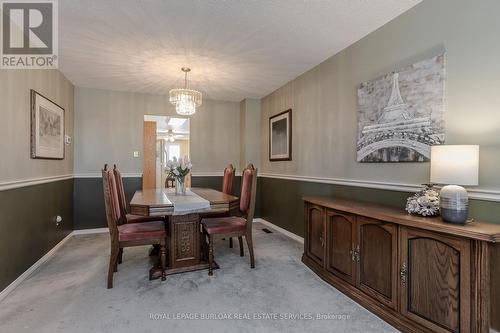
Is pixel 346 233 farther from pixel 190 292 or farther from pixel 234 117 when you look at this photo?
pixel 234 117

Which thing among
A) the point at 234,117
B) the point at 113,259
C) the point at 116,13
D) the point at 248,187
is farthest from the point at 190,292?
the point at 234,117

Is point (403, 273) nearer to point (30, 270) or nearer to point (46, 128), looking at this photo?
point (30, 270)

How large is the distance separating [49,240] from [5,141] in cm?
150

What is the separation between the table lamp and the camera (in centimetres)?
150

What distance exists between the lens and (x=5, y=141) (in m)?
2.21

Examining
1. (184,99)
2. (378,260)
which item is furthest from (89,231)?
(378,260)

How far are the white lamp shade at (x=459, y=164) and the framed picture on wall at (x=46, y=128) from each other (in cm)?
371

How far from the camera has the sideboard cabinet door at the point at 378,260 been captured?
179 cm

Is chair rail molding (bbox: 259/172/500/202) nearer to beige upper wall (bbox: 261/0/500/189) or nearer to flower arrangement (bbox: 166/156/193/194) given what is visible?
beige upper wall (bbox: 261/0/500/189)

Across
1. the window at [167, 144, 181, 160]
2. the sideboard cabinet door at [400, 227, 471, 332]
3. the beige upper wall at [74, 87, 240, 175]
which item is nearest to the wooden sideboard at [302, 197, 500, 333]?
the sideboard cabinet door at [400, 227, 471, 332]

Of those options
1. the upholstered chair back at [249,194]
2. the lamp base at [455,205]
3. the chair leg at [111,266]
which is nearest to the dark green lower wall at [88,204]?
the chair leg at [111,266]

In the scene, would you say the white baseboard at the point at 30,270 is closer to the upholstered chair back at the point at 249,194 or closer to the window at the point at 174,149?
the upholstered chair back at the point at 249,194

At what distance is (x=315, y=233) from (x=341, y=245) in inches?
16.9

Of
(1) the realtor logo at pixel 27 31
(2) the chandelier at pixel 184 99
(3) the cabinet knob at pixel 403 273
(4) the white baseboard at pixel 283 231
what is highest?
(1) the realtor logo at pixel 27 31
